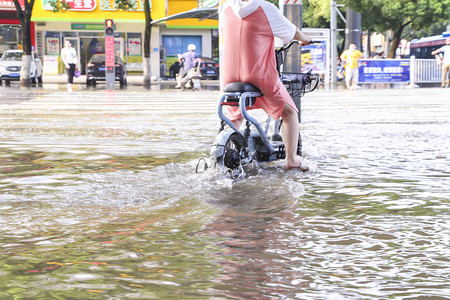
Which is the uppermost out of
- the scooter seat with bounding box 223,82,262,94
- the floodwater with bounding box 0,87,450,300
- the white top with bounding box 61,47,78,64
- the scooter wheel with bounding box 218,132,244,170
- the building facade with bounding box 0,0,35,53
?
the building facade with bounding box 0,0,35,53

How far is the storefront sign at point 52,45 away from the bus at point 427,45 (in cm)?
2397

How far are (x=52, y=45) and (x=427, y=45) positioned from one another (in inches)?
961

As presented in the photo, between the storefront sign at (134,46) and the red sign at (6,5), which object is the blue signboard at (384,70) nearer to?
the storefront sign at (134,46)

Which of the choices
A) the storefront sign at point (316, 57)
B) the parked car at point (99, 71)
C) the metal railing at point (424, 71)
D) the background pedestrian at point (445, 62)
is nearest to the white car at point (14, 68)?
the parked car at point (99, 71)

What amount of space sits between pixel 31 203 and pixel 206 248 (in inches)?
73.8

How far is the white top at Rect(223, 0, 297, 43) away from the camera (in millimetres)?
6320

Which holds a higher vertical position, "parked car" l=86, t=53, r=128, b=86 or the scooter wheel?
"parked car" l=86, t=53, r=128, b=86

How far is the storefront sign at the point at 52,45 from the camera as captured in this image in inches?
1839

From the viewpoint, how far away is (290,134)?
6941 millimetres

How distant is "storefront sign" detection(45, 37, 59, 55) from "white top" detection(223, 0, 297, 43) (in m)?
42.0

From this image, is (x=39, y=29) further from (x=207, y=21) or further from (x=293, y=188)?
(x=293, y=188)

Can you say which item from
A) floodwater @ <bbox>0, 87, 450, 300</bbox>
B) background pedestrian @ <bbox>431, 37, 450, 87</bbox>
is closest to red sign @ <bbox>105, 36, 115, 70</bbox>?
background pedestrian @ <bbox>431, 37, 450, 87</bbox>

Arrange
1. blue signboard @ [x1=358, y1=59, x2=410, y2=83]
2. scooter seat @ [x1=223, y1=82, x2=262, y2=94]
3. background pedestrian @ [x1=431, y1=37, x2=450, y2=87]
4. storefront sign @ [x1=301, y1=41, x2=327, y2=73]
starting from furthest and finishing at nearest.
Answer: storefront sign @ [x1=301, y1=41, x2=327, y2=73] → blue signboard @ [x1=358, y1=59, x2=410, y2=83] → background pedestrian @ [x1=431, y1=37, x2=450, y2=87] → scooter seat @ [x1=223, y1=82, x2=262, y2=94]

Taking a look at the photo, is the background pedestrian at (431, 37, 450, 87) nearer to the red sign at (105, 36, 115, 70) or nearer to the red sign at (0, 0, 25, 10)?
the red sign at (105, 36, 115, 70)
